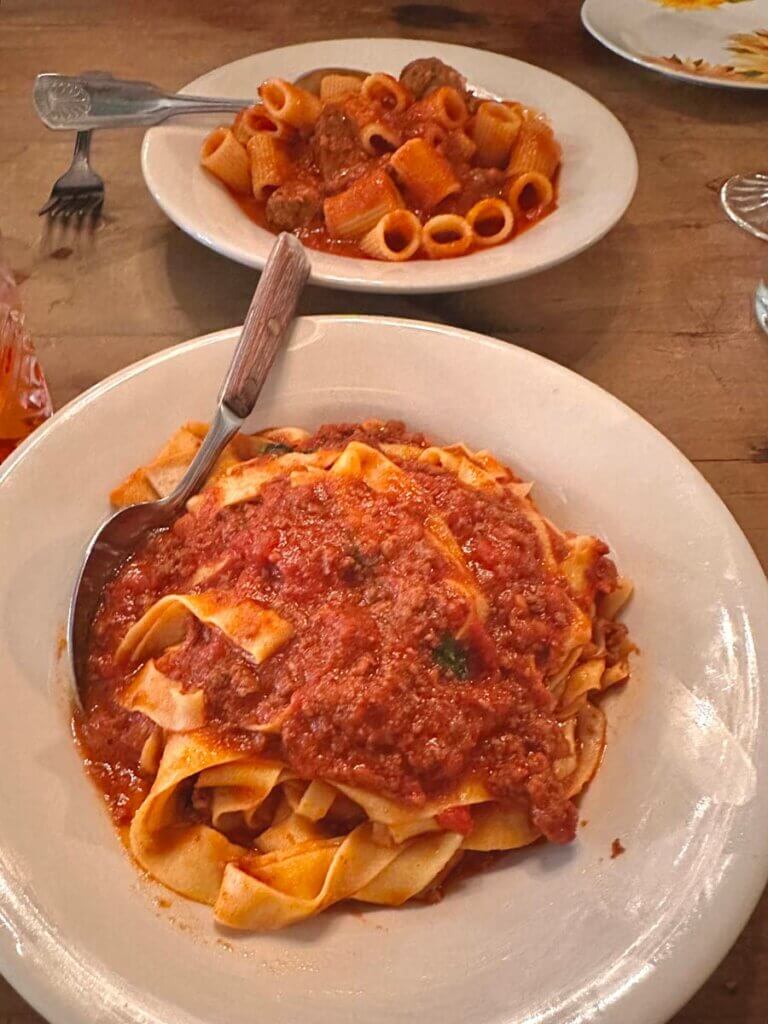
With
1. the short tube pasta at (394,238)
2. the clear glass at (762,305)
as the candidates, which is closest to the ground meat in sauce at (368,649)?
the short tube pasta at (394,238)

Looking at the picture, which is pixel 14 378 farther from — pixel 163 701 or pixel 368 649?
pixel 368 649

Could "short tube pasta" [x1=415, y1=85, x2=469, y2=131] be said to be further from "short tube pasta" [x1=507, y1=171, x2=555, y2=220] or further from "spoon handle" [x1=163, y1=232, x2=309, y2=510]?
"spoon handle" [x1=163, y1=232, x2=309, y2=510]

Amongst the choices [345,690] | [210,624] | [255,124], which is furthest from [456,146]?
[345,690]

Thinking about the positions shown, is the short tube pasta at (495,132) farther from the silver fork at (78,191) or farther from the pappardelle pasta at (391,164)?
the silver fork at (78,191)

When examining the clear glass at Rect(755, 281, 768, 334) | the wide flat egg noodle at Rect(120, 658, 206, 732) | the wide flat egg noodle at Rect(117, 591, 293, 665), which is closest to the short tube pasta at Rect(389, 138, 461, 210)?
the clear glass at Rect(755, 281, 768, 334)

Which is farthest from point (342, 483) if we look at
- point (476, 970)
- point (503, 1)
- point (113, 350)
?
point (503, 1)
